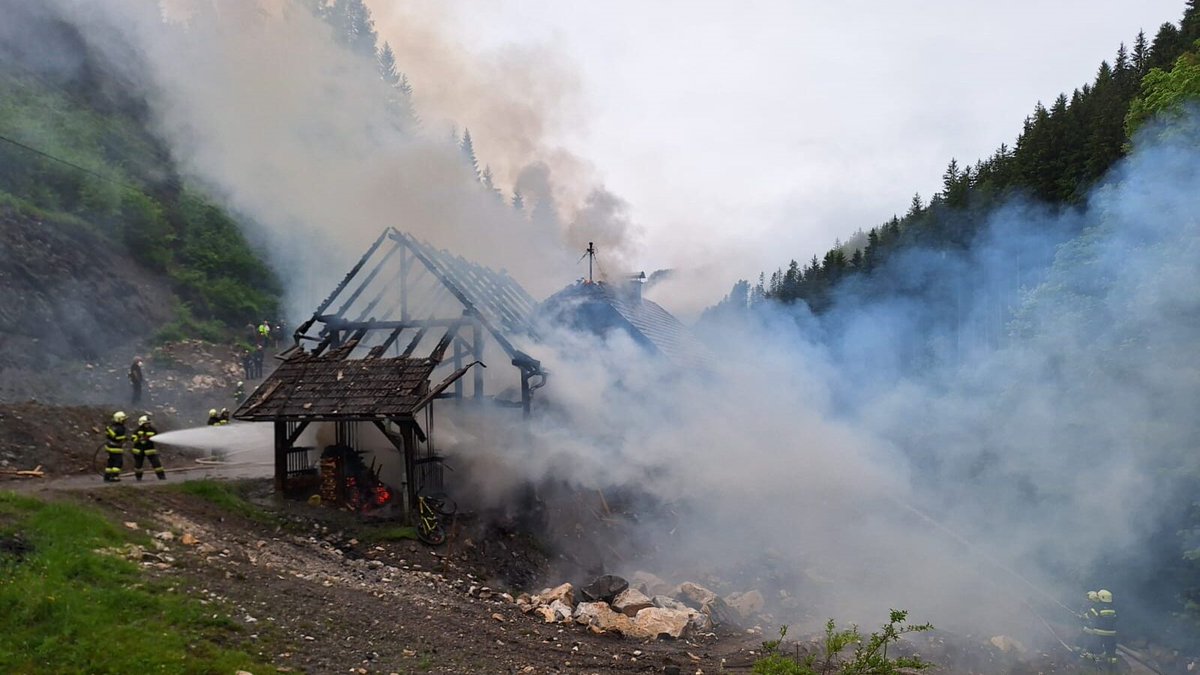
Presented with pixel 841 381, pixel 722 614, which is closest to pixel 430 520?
pixel 722 614

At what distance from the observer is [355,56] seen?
25.9 m

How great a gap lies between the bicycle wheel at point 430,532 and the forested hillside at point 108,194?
15267mm

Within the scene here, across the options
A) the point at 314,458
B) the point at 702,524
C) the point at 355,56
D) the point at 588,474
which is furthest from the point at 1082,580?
the point at 355,56

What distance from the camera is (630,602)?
41.2 feet

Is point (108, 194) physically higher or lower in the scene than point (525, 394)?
higher

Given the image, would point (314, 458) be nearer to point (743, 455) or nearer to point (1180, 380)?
point (743, 455)

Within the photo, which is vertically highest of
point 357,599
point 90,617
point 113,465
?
point 113,465

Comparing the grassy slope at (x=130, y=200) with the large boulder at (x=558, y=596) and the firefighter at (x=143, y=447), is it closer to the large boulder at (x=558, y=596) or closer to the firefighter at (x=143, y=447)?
the firefighter at (x=143, y=447)

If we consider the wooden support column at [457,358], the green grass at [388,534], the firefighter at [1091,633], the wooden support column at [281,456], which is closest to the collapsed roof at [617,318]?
the wooden support column at [457,358]

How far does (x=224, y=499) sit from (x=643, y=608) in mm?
8285

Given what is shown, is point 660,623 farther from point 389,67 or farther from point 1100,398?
point 389,67

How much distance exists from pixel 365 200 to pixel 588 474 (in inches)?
453

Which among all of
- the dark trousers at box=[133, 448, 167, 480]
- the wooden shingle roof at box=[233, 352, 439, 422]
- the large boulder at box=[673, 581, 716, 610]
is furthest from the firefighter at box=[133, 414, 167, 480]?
the large boulder at box=[673, 581, 716, 610]

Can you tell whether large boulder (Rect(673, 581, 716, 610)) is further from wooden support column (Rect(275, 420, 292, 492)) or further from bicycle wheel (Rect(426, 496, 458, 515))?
wooden support column (Rect(275, 420, 292, 492))
